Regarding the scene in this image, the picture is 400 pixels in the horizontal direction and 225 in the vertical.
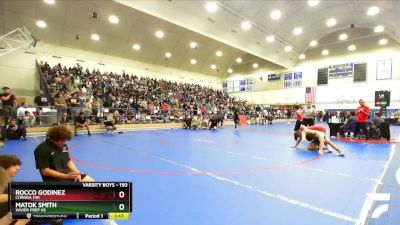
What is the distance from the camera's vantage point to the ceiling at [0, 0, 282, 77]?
1546 cm

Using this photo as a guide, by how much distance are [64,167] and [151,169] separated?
239 centimetres

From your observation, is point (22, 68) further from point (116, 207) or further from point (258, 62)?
point (258, 62)

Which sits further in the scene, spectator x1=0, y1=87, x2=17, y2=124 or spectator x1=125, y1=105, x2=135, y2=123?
spectator x1=125, y1=105, x2=135, y2=123

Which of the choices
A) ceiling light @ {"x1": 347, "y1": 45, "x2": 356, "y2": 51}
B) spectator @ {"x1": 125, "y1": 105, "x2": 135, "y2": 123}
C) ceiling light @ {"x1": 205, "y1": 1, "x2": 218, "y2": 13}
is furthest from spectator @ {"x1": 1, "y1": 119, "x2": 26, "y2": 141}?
ceiling light @ {"x1": 347, "y1": 45, "x2": 356, "y2": 51}

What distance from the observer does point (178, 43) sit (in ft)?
76.9

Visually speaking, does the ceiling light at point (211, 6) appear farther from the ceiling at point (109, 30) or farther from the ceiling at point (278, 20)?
the ceiling at point (109, 30)

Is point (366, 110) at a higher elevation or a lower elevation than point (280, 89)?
lower

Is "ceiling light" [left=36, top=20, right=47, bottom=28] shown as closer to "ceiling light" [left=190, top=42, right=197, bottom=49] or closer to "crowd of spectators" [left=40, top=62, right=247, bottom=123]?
"crowd of spectators" [left=40, top=62, right=247, bottom=123]

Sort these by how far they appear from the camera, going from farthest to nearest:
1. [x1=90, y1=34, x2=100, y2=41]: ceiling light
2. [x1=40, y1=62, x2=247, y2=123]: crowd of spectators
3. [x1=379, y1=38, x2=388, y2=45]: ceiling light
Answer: [x1=379, y1=38, x2=388, y2=45]: ceiling light < [x1=90, y1=34, x2=100, y2=41]: ceiling light < [x1=40, y1=62, x2=247, y2=123]: crowd of spectators

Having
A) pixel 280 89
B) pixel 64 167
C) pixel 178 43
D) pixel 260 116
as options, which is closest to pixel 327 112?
pixel 280 89

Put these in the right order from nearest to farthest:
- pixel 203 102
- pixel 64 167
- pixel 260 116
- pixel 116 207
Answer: pixel 116 207, pixel 64 167, pixel 260 116, pixel 203 102
